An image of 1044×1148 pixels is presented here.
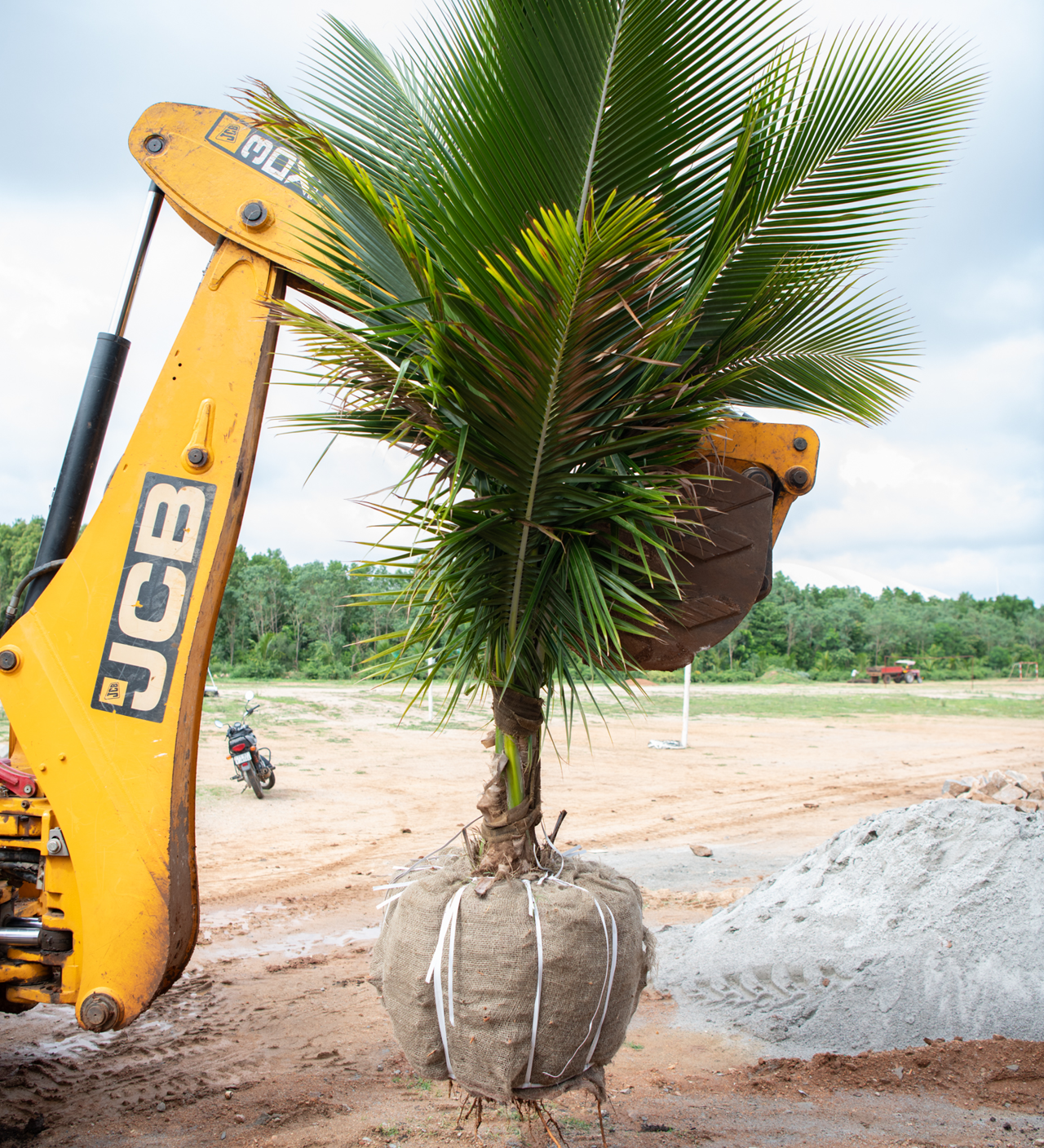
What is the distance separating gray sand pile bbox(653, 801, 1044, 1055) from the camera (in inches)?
172

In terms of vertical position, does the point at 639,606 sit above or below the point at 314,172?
below

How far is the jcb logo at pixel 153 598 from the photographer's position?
9.48 feet

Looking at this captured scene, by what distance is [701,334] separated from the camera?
2660mm

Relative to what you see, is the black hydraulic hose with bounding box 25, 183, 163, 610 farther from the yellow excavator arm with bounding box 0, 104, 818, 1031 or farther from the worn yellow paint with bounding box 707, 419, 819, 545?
the worn yellow paint with bounding box 707, 419, 819, 545

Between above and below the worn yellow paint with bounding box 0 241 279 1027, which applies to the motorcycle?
below

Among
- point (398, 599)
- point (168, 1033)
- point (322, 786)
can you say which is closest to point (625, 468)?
point (398, 599)

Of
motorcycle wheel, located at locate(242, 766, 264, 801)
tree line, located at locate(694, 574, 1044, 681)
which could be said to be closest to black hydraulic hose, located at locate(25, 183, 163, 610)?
motorcycle wheel, located at locate(242, 766, 264, 801)

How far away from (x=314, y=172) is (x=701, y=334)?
1.29 meters

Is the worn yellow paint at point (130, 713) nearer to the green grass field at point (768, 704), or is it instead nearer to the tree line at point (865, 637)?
the green grass field at point (768, 704)

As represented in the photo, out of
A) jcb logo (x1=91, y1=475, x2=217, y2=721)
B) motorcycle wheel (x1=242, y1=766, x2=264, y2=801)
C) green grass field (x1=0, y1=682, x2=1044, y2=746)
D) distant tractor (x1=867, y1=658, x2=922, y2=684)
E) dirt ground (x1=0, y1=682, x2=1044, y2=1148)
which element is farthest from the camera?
distant tractor (x1=867, y1=658, x2=922, y2=684)

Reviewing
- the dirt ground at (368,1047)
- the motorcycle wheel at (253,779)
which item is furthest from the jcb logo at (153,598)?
the motorcycle wheel at (253,779)

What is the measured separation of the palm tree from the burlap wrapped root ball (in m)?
0.22

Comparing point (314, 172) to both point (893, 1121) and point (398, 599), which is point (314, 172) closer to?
point (398, 599)

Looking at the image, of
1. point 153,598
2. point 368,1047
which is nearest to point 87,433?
point 153,598
